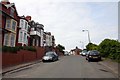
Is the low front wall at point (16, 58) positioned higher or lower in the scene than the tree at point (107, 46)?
lower

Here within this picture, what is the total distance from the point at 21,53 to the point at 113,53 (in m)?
11.3

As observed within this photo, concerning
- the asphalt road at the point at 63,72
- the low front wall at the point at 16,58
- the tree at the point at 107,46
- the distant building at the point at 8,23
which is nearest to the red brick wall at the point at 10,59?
the low front wall at the point at 16,58

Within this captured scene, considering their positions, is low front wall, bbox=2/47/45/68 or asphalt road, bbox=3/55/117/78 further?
low front wall, bbox=2/47/45/68

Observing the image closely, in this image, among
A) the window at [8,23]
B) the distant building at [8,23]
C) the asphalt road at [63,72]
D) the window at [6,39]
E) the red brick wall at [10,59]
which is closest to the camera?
the asphalt road at [63,72]

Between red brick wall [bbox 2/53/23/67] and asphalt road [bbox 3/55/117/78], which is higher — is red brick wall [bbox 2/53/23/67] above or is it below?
above

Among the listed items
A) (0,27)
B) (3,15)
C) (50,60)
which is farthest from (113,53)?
(3,15)

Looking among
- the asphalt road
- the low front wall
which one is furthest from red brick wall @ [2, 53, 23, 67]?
the asphalt road

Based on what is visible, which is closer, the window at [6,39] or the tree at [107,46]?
the tree at [107,46]

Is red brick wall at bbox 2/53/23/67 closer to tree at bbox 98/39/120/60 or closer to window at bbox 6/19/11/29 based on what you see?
tree at bbox 98/39/120/60

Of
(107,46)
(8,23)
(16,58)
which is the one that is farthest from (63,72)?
(8,23)

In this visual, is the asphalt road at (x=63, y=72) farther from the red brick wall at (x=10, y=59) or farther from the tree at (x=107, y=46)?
the tree at (x=107, y=46)

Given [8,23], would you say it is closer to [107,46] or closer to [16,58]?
[16,58]

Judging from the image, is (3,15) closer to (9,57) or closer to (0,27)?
(0,27)

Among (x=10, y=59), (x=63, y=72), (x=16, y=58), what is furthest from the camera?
(x=16, y=58)
